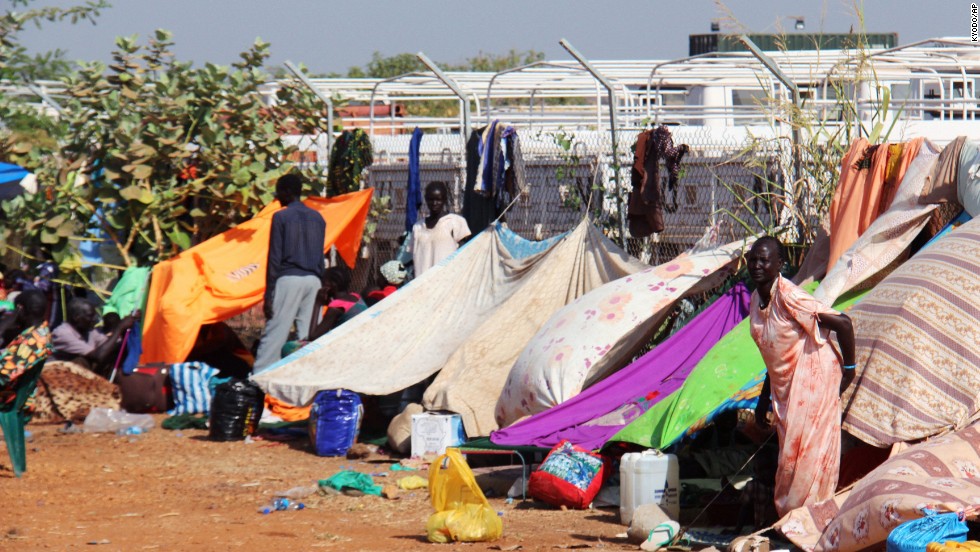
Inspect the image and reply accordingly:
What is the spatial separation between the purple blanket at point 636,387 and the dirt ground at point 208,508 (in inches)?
20.5

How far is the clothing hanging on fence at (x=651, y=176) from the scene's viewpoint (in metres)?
9.42

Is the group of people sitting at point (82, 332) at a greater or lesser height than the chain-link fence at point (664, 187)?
lesser

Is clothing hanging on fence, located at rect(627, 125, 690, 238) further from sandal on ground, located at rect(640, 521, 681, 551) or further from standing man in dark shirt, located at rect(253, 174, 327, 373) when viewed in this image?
sandal on ground, located at rect(640, 521, 681, 551)

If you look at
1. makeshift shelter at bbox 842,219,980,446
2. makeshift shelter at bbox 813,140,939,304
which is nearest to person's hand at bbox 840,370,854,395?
makeshift shelter at bbox 842,219,980,446

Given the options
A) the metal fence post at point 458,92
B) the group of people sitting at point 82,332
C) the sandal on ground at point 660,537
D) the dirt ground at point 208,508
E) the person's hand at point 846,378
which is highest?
the metal fence post at point 458,92

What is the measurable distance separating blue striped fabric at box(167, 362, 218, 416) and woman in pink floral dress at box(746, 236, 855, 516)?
6.50 m

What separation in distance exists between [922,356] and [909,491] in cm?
100

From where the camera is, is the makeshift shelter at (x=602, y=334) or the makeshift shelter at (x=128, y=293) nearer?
the makeshift shelter at (x=602, y=334)

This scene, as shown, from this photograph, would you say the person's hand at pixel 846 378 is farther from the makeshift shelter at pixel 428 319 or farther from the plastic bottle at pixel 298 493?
the makeshift shelter at pixel 428 319


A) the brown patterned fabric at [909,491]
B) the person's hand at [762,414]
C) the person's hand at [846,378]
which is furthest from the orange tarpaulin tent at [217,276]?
the brown patterned fabric at [909,491]

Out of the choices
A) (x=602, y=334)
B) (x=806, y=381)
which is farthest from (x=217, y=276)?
(x=806, y=381)

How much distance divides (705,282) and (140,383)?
528cm

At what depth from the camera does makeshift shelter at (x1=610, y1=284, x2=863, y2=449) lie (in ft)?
22.5

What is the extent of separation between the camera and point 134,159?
1277 cm
